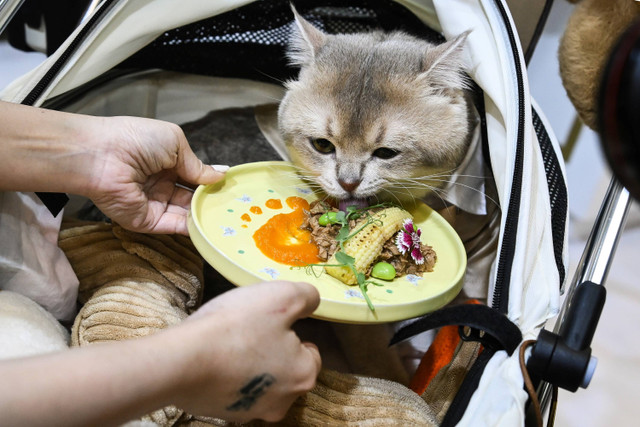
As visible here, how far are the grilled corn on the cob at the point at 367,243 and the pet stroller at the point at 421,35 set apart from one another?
0.54 feet

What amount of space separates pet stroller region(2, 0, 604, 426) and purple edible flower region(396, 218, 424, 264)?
0.17 m

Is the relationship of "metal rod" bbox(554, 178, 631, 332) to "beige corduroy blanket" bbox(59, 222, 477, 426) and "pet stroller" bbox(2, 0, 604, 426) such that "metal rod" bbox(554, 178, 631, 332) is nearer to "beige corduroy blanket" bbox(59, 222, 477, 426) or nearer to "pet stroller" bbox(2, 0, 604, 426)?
"pet stroller" bbox(2, 0, 604, 426)

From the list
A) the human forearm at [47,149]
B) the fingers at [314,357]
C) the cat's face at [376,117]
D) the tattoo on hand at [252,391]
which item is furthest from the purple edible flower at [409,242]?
the human forearm at [47,149]

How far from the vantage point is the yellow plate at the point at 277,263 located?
105 cm

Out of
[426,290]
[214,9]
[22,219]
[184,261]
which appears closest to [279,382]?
[426,290]

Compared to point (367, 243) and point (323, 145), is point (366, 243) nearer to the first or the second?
point (367, 243)

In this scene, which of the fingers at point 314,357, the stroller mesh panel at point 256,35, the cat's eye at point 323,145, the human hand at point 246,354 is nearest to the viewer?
the human hand at point 246,354

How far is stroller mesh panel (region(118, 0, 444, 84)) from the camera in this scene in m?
1.68

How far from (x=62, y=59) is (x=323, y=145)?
25.7 inches

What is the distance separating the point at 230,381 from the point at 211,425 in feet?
1.03

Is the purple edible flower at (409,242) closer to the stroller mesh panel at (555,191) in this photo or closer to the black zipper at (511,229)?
the black zipper at (511,229)

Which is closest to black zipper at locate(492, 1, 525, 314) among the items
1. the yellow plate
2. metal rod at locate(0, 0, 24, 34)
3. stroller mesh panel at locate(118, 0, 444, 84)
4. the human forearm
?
the yellow plate

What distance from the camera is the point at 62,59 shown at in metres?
1.24

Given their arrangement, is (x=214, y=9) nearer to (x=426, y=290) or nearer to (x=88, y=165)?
(x=88, y=165)
